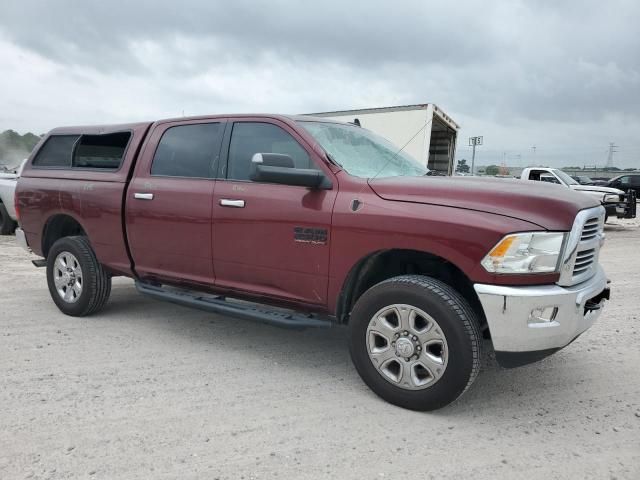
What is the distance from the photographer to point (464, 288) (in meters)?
3.39

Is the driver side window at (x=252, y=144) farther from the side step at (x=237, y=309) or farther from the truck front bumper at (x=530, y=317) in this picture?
the truck front bumper at (x=530, y=317)

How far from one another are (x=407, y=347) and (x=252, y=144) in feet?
6.42

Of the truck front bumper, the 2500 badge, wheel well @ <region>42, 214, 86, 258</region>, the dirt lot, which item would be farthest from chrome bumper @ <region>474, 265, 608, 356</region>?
wheel well @ <region>42, 214, 86, 258</region>

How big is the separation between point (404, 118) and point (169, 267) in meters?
8.82

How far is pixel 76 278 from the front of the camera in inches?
196

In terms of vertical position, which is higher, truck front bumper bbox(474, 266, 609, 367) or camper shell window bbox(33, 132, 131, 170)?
camper shell window bbox(33, 132, 131, 170)

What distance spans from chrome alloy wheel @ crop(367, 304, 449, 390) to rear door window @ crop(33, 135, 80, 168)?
3719 millimetres

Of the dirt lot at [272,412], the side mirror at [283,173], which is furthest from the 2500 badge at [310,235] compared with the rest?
the dirt lot at [272,412]

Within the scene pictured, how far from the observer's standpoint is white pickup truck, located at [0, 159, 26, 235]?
1042 cm

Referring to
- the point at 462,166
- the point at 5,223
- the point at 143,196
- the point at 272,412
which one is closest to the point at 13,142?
the point at 462,166

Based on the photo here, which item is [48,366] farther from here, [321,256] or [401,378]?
[401,378]


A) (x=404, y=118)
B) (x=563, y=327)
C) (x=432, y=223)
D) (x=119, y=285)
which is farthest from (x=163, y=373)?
(x=404, y=118)

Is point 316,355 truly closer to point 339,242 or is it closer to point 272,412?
point 272,412

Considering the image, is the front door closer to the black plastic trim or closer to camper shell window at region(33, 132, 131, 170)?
the black plastic trim
